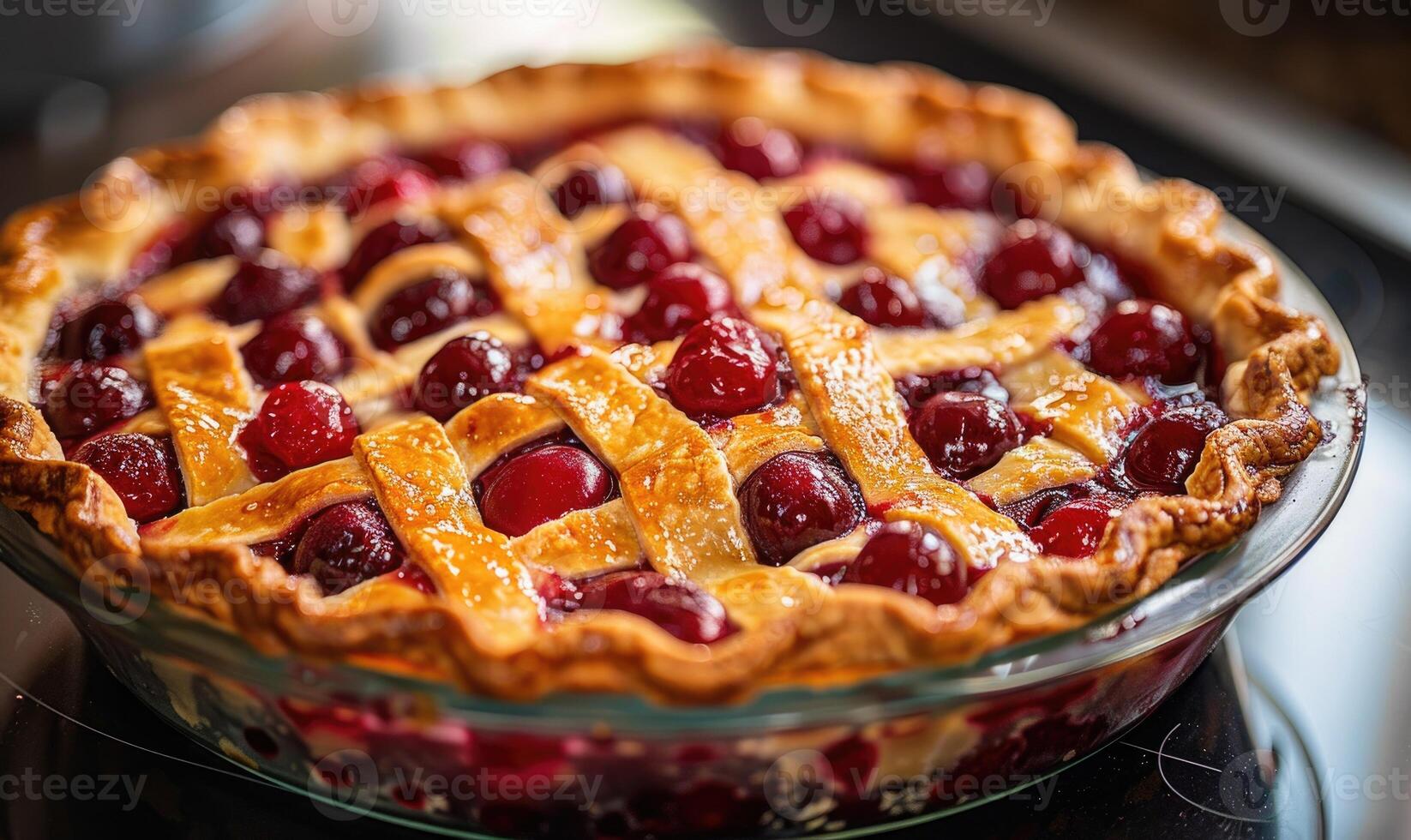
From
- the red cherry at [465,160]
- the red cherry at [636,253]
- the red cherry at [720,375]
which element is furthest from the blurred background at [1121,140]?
the red cherry at [636,253]

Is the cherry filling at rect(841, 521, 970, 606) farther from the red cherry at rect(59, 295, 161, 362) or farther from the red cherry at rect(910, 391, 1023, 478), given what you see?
the red cherry at rect(59, 295, 161, 362)

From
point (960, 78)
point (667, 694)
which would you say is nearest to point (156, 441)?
point (667, 694)

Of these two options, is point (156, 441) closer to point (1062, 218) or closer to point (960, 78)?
point (1062, 218)

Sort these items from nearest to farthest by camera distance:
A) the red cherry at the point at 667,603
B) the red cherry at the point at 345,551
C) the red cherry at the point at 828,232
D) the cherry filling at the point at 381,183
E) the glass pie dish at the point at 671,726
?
the glass pie dish at the point at 671,726 → the red cherry at the point at 667,603 → the red cherry at the point at 345,551 → the red cherry at the point at 828,232 → the cherry filling at the point at 381,183

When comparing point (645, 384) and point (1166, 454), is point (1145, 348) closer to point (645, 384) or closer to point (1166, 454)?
point (1166, 454)

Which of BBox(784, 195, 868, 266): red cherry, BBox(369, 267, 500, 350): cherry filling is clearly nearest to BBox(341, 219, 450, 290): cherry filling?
BBox(369, 267, 500, 350): cherry filling

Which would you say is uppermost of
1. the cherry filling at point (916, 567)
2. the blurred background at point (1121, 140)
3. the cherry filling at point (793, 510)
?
the cherry filling at point (916, 567)

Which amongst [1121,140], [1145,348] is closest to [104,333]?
[1145,348]

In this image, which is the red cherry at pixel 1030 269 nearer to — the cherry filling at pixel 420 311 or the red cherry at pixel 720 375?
the red cherry at pixel 720 375
